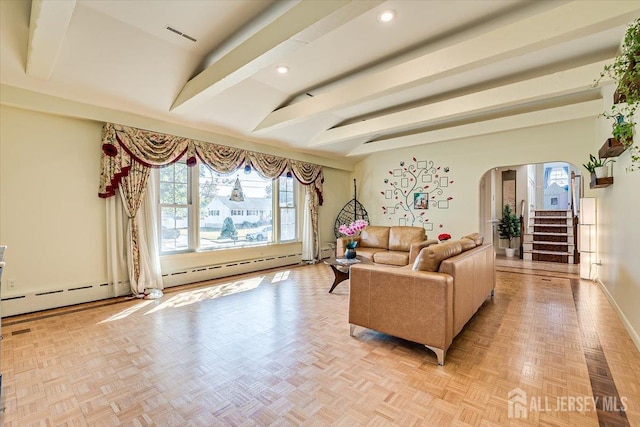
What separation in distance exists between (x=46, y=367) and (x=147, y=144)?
2.92m

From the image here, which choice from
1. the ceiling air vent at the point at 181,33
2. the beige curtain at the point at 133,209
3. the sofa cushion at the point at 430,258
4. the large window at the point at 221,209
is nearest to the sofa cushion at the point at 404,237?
the large window at the point at 221,209

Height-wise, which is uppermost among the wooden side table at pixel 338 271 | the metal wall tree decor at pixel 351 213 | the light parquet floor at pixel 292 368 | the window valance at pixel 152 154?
the window valance at pixel 152 154

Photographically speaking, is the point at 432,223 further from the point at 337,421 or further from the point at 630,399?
the point at 337,421

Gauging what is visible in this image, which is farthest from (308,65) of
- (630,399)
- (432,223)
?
(432,223)

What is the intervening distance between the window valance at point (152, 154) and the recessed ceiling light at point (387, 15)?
3327 millimetres

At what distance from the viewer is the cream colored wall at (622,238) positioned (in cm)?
262

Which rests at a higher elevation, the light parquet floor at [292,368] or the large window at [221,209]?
the large window at [221,209]

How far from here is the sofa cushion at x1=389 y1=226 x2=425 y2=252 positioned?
18.5 feet

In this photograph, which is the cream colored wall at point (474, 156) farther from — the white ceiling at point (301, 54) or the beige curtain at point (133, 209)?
the beige curtain at point (133, 209)

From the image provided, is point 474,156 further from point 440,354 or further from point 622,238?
point 440,354

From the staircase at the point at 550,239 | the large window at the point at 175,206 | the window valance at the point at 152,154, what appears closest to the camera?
the window valance at the point at 152,154

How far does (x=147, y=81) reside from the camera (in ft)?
11.7

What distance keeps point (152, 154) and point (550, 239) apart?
8.80m

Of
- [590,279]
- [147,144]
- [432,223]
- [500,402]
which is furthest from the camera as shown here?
[432,223]
